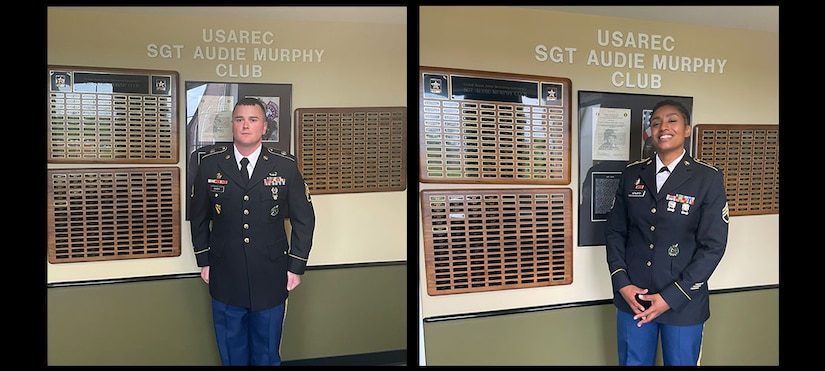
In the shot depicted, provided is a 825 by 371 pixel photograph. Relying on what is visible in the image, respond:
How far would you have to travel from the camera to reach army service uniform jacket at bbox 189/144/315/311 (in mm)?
1791

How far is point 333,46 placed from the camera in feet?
6.62

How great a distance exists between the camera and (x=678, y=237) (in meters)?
1.70

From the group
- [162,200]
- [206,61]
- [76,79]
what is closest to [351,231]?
[162,200]

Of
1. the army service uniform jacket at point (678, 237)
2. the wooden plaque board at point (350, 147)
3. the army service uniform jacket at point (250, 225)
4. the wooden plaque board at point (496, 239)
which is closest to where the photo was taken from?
Answer: the army service uniform jacket at point (678, 237)

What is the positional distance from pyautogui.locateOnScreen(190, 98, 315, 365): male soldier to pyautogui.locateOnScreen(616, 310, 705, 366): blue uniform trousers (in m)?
1.47

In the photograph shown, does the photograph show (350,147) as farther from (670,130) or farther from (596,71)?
(670,130)

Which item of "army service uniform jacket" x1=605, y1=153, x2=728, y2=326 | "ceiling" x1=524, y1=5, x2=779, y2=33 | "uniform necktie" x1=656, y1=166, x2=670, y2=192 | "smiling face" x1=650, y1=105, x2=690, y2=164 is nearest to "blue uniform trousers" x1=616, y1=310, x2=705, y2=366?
"army service uniform jacket" x1=605, y1=153, x2=728, y2=326

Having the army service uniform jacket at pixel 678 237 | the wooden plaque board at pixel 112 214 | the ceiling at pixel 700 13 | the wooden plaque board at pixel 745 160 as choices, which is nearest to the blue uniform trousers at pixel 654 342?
the army service uniform jacket at pixel 678 237

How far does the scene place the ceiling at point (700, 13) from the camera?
1.94m

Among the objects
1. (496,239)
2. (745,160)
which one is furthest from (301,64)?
(745,160)

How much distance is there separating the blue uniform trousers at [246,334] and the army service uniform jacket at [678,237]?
5.02 feet

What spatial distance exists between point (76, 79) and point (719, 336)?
3413mm

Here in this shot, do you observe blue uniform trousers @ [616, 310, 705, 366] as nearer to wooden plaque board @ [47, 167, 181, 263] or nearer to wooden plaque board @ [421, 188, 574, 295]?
wooden plaque board @ [421, 188, 574, 295]

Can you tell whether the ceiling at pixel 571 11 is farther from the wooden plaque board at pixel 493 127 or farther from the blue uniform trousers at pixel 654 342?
the blue uniform trousers at pixel 654 342
